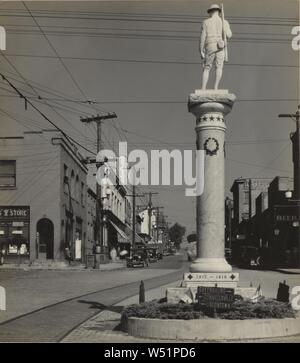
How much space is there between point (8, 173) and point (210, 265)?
32694 mm

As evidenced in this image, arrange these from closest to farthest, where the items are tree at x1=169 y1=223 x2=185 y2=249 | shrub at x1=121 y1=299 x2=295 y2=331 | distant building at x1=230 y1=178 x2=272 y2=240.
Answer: shrub at x1=121 y1=299 x2=295 y2=331, distant building at x1=230 y1=178 x2=272 y2=240, tree at x1=169 y1=223 x2=185 y2=249

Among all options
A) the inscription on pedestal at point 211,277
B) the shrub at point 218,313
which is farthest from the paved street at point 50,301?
the inscription on pedestal at point 211,277

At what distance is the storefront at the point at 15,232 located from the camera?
4362cm

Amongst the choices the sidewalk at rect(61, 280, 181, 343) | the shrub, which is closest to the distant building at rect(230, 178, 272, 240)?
the sidewalk at rect(61, 280, 181, 343)

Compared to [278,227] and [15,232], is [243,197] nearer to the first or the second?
[278,227]

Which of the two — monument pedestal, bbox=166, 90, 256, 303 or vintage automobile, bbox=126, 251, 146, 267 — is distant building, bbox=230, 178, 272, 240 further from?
monument pedestal, bbox=166, 90, 256, 303

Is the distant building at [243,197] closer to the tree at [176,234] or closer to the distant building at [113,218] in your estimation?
the distant building at [113,218]

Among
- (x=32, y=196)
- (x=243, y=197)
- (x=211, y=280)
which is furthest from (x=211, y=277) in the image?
(x=243, y=197)

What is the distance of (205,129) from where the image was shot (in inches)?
553

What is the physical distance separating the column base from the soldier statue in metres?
3.71

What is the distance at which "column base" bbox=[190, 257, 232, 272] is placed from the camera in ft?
44.5
